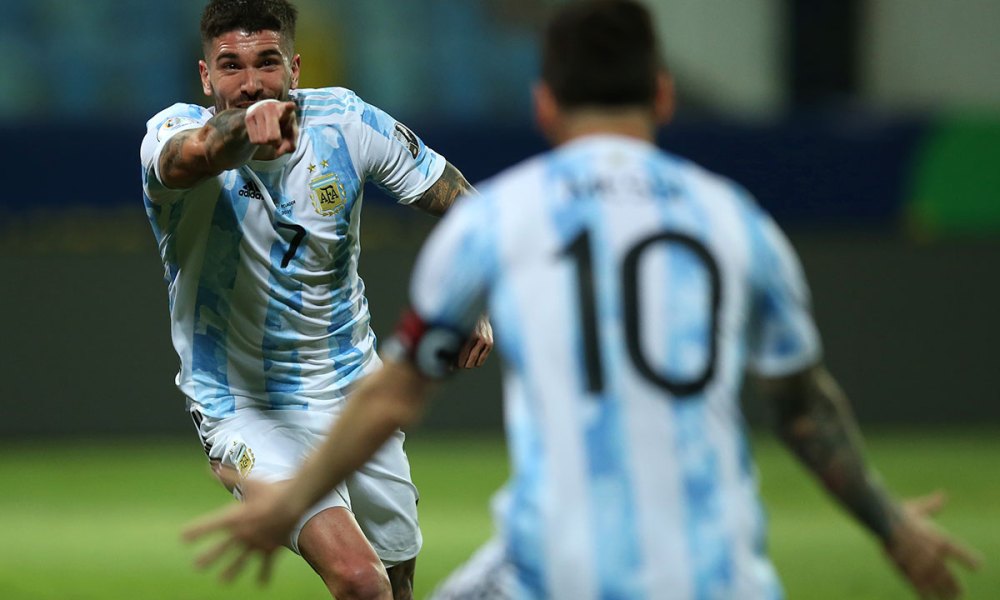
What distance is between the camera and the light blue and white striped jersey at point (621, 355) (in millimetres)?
3035

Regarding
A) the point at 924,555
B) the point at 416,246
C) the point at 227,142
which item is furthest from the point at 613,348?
the point at 416,246

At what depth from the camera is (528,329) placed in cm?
309

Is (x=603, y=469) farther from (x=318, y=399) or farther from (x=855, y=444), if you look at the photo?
(x=318, y=399)

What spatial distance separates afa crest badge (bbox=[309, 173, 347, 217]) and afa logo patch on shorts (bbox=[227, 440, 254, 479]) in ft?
2.86

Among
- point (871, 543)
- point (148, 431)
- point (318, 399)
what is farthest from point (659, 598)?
point (148, 431)

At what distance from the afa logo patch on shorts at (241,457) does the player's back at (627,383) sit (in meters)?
2.43

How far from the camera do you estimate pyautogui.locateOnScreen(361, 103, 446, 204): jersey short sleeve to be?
582cm

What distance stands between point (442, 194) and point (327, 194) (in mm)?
493

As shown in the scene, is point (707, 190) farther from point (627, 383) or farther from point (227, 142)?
point (227, 142)

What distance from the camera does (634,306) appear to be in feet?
10.0

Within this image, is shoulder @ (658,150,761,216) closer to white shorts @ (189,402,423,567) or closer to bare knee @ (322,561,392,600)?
bare knee @ (322,561,392,600)

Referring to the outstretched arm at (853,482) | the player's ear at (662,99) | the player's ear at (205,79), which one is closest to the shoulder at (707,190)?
the player's ear at (662,99)

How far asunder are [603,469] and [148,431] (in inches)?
496

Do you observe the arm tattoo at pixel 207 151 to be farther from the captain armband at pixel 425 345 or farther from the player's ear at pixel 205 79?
the captain armband at pixel 425 345
